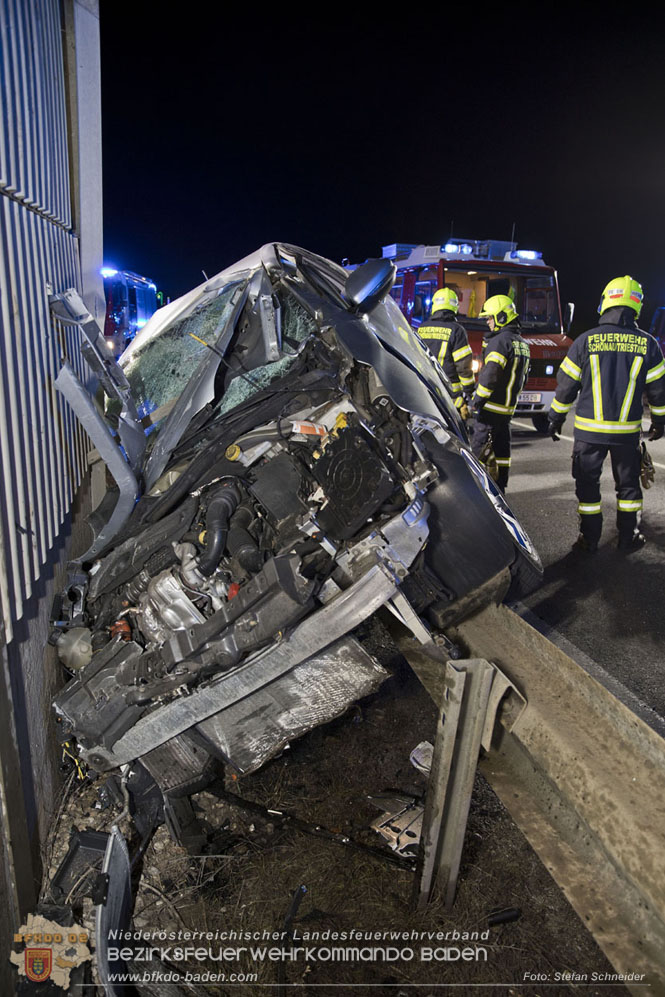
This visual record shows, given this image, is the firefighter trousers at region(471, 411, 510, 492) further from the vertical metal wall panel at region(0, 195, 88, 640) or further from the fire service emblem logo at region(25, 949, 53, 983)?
the fire service emblem logo at region(25, 949, 53, 983)

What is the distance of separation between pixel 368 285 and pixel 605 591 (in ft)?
9.51

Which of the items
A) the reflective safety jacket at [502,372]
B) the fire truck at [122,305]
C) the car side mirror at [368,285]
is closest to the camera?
the car side mirror at [368,285]

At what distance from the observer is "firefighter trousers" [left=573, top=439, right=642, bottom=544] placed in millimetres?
5039

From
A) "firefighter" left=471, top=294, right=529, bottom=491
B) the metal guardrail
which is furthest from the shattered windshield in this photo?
"firefighter" left=471, top=294, right=529, bottom=491

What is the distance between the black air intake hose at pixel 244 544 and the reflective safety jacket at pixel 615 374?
3670 mm

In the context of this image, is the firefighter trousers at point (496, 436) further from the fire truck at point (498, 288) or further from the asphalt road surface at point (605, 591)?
the fire truck at point (498, 288)

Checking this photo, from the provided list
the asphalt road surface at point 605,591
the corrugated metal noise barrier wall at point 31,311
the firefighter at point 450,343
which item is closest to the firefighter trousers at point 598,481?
the asphalt road surface at point 605,591

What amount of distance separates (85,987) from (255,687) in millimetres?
978

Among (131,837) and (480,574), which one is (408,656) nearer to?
(480,574)

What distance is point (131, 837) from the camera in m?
2.43

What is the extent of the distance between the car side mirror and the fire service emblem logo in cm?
265

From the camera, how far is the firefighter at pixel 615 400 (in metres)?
5.02

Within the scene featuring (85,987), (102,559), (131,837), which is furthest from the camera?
(102,559)

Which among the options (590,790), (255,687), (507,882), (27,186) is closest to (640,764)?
A: (590,790)
